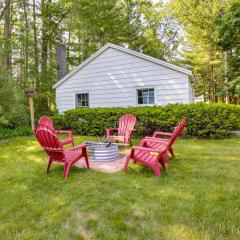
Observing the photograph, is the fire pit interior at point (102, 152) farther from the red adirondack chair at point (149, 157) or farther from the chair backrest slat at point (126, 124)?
the chair backrest slat at point (126, 124)

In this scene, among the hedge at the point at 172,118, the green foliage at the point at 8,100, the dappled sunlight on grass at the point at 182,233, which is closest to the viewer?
the dappled sunlight on grass at the point at 182,233

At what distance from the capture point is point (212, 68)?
21000 millimetres

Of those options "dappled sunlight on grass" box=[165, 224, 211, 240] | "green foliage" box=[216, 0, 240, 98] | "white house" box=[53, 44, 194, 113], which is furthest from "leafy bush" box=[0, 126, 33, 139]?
"dappled sunlight on grass" box=[165, 224, 211, 240]

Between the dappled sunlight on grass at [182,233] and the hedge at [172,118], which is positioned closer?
the dappled sunlight on grass at [182,233]

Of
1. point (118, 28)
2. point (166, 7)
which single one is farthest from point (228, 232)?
point (166, 7)

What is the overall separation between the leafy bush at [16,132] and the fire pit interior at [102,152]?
5060mm

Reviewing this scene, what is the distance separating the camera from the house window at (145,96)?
10469 millimetres

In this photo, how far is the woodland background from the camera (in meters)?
13.4

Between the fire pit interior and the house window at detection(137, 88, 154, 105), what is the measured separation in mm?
5120

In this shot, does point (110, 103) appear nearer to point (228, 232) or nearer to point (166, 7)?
point (228, 232)

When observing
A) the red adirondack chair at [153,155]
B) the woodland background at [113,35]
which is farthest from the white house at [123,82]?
the red adirondack chair at [153,155]

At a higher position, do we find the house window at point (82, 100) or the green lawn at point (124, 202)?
the house window at point (82, 100)

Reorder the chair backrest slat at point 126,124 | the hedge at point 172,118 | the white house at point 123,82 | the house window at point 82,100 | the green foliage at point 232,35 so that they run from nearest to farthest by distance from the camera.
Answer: the chair backrest slat at point 126,124 < the hedge at point 172,118 < the green foliage at point 232,35 < the white house at point 123,82 < the house window at point 82,100

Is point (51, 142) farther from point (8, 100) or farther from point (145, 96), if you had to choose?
point (145, 96)
